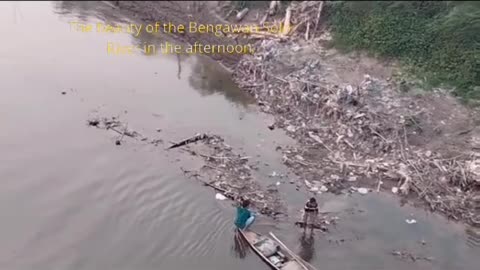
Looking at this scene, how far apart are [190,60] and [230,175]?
9146mm

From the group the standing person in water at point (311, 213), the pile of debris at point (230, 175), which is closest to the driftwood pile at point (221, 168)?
the pile of debris at point (230, 175)

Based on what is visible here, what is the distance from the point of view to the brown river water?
13906 mm

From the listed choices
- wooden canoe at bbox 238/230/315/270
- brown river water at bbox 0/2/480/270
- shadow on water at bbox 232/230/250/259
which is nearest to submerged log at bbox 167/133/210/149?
brown river water at bbox 0/2/480/270

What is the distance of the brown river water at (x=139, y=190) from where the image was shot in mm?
13906

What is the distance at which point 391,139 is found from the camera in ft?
59.0

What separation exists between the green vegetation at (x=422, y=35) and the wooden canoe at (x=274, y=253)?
30.1 ft

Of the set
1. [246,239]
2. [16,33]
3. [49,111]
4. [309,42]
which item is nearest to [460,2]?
[309,42]

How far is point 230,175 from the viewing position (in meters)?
16.9

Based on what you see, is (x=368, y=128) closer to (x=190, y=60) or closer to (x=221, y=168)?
(x=221, y=168)

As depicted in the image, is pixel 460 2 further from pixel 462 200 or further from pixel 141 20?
pixel 141 20

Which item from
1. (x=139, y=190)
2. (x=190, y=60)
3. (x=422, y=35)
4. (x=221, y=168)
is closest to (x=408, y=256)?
(x=221, y=168)

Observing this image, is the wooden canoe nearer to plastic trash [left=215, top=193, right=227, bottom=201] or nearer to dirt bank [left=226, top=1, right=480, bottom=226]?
plastic trash [left=215, top=193, right=227, bottom=201]

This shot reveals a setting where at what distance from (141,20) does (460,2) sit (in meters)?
14.7

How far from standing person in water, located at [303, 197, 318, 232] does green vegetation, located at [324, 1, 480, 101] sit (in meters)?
7.77
